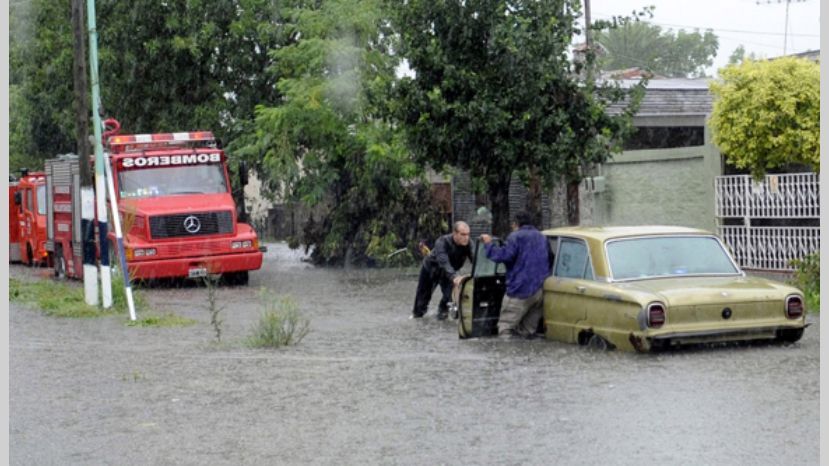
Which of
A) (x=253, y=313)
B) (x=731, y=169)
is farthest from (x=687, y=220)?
(x=253, y=313)

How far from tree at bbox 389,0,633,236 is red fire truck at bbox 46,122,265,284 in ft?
→ 17.4

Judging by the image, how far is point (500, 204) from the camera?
22.5 m

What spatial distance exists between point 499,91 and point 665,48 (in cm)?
7263

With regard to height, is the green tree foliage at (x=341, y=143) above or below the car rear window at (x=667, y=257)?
above

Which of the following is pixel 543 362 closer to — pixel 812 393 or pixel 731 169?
pixel 812 393

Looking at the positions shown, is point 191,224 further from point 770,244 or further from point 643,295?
point 643,295

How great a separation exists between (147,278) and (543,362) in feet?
43.2

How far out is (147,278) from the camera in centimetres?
2530

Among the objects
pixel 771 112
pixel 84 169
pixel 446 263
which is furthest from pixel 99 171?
pixel 771 112

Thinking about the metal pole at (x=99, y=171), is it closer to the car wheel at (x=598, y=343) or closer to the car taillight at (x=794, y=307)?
the car wheel at (x=598, y=343)

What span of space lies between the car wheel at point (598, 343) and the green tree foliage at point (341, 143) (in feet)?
45.8

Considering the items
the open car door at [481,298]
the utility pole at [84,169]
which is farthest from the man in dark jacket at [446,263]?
the utility pole at [84,169]

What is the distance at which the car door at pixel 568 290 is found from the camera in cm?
1416

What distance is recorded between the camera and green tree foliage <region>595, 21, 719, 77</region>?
87.9 meters
